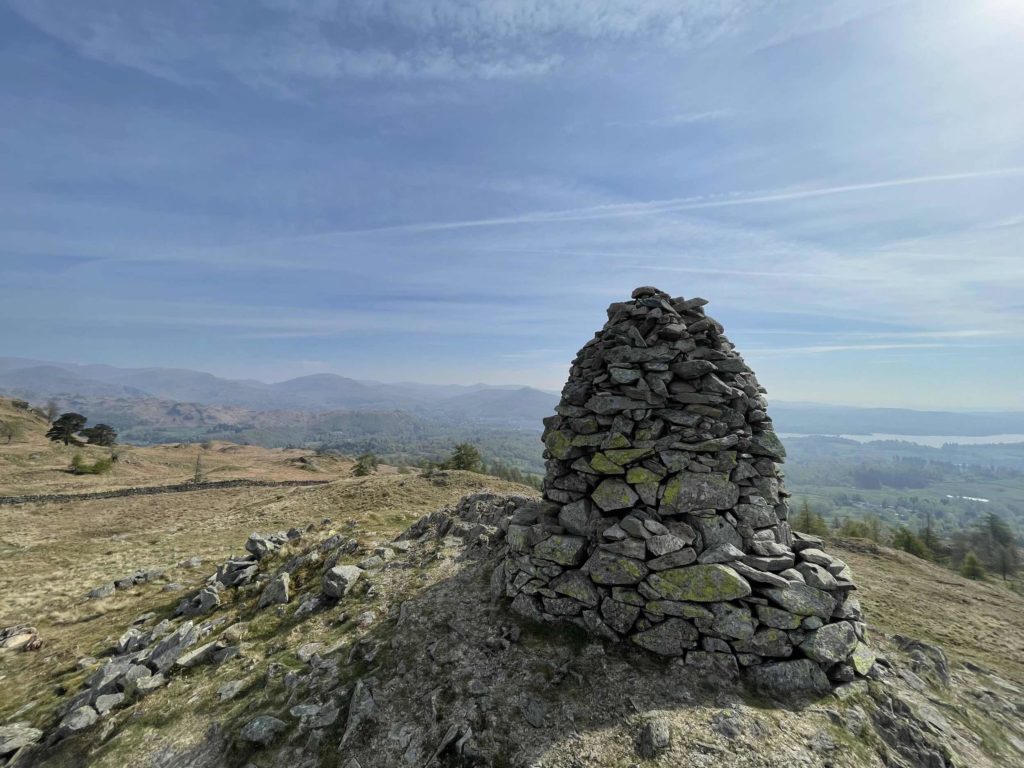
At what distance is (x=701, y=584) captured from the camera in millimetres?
10969

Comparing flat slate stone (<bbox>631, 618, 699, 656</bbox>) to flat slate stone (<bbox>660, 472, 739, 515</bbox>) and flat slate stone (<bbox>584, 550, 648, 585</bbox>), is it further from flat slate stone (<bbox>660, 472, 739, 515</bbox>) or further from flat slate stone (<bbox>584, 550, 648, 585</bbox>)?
flat slate stone (<bbox>660, 472, 739, 515</bbox>)

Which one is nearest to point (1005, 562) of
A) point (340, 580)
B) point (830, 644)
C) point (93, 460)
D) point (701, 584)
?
point (830, 644)

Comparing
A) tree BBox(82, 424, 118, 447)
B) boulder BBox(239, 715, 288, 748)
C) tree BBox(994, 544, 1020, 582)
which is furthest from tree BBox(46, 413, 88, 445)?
tree BBox(994, 544, 1020, 582)

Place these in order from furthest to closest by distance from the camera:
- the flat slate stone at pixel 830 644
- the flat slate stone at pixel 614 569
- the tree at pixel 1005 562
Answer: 1. the tree at pixel 1005 562
2. the flat slate stone at pixel 614 569
3. the flat slate stone at pixel 830 644

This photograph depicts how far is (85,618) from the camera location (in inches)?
733

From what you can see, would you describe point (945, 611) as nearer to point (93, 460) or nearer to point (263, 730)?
point (263, 730)

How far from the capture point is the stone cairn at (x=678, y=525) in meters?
10.8

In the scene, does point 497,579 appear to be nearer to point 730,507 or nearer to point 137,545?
point 730,507

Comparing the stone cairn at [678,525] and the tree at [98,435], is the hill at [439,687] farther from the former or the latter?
the tree at [98,435]

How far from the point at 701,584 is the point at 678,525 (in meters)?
1.52

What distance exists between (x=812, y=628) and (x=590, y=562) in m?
5.70

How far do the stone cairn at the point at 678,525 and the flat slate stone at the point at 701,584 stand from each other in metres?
0.03

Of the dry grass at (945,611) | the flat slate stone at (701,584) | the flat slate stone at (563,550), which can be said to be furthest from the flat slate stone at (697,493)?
the dry grass at (945,611)

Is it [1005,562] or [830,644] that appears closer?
[830,644]
